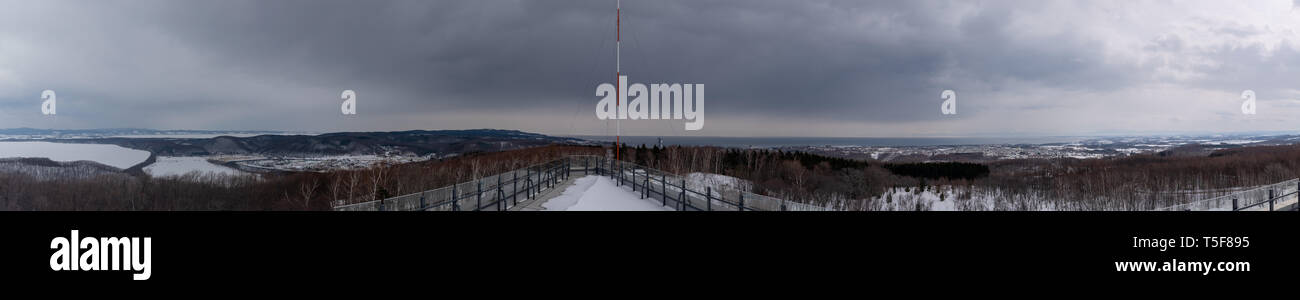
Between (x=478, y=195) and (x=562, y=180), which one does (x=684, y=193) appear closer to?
(x=478, y=195)

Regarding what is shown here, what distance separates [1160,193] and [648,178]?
97.6 ft

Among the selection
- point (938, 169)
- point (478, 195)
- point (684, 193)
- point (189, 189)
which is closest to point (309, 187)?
point (189, 189)

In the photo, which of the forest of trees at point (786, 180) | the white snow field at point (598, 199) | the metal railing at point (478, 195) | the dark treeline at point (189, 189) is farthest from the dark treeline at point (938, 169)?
the dark treeline at point (189, 189)

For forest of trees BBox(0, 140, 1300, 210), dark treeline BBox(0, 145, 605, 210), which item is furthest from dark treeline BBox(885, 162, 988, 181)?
dark treeline BBox(0, 145, 605, 210)

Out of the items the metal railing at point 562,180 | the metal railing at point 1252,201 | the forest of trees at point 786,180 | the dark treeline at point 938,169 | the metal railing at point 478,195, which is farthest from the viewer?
the dark treeline at point 938,169

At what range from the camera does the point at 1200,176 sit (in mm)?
32875

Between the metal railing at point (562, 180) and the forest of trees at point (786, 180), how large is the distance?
826mm

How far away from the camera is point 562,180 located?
2094cm

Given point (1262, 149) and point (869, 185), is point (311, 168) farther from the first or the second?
point (1262, 149)

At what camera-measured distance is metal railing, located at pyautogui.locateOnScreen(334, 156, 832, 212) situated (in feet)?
28.4

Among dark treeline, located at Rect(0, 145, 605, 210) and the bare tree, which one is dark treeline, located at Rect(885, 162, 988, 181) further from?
the bare tree

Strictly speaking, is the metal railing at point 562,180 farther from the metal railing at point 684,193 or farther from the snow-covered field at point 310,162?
the snow-covered field at point 310,162

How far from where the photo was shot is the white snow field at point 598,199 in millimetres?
13523

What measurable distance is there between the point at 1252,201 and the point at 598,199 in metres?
20.9
